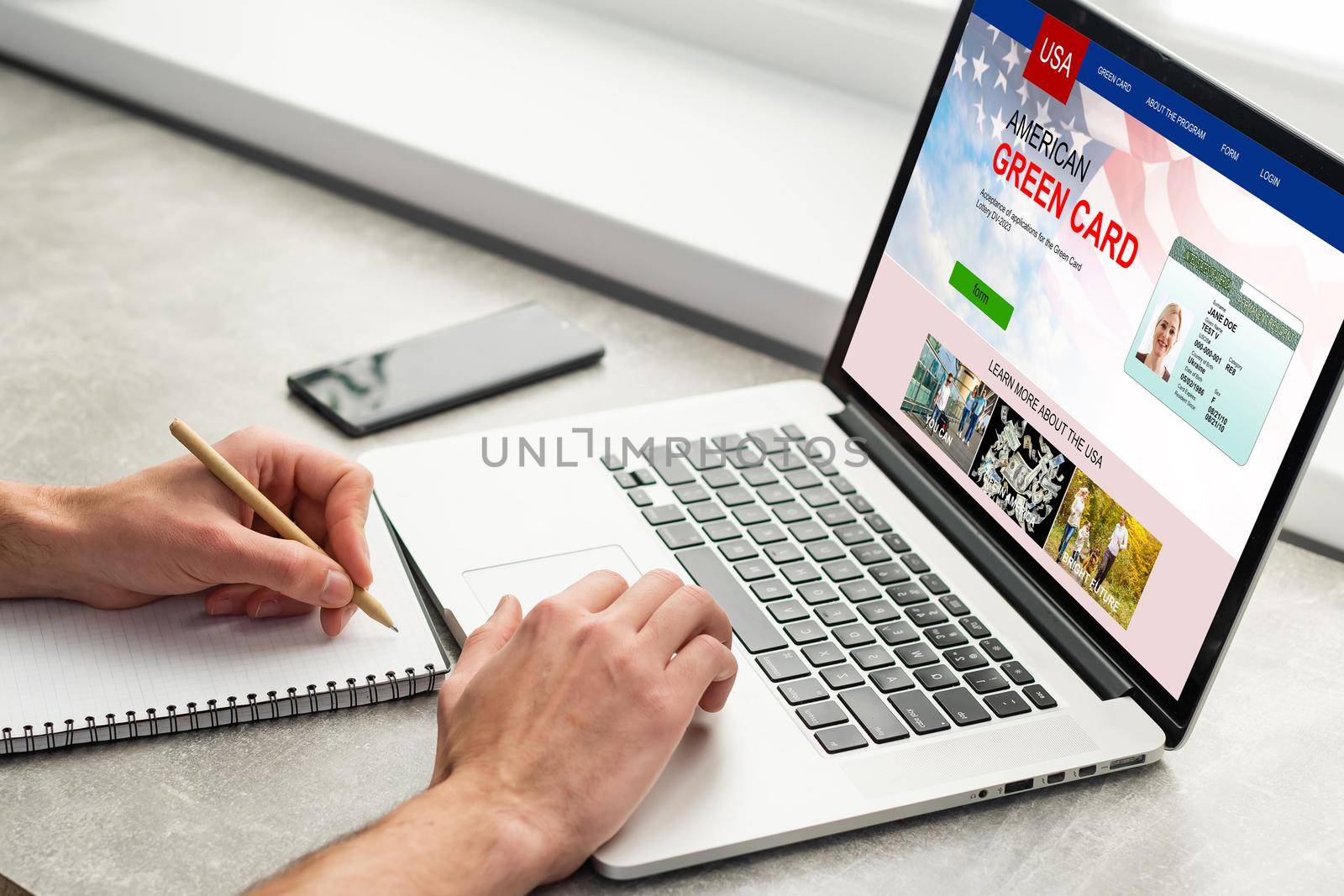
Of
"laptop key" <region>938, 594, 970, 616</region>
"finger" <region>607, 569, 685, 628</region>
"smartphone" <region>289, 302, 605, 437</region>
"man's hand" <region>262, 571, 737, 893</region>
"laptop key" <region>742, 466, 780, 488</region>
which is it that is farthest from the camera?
"smartphone" <region>289, 302, 605, 437</region>

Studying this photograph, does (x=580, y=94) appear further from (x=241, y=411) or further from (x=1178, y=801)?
(x=1178, y=801)

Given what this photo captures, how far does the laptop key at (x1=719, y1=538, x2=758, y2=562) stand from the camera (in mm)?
865

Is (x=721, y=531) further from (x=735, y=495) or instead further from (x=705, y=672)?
(x=705, y=672)

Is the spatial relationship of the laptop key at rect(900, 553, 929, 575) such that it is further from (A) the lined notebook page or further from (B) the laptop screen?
(A) the lined notebook page

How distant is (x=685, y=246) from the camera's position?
1214 millimetres

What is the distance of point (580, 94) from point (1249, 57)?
734 mm

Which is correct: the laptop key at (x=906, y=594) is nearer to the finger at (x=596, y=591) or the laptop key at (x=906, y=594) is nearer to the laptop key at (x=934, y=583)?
the laptop key at (x=934, y=583)

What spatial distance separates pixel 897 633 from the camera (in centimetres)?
80

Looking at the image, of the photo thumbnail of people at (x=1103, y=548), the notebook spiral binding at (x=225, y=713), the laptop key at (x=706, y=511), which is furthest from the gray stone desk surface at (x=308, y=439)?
the laptop key at (x=706, y=511)

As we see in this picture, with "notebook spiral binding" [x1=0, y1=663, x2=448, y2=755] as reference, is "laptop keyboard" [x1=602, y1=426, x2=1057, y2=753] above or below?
above

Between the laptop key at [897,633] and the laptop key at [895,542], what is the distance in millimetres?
78

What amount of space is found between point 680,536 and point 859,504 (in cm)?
13

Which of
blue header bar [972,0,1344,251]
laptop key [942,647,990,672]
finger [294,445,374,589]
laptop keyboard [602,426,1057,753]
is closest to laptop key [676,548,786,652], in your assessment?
laptop keyboard [602,426,1057,753]

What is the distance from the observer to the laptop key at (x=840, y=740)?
72 cm
